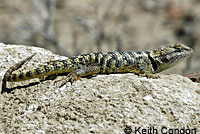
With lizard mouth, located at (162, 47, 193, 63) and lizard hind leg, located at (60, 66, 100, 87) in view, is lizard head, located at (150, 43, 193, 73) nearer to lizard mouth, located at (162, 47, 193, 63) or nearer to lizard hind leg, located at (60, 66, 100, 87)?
lizard mouth, located at (162, 47, 193, 63)

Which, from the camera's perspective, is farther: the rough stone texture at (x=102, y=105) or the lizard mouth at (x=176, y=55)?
the lizard mouth at (x=176, y=55)

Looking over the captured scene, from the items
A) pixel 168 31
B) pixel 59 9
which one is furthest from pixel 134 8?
pixel 59 9

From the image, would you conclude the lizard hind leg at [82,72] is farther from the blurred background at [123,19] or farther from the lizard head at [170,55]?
the blurred background at [123,19]

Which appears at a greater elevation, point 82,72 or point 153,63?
point 153,63

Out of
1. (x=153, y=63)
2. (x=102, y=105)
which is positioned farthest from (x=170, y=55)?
(x=102, y=105)

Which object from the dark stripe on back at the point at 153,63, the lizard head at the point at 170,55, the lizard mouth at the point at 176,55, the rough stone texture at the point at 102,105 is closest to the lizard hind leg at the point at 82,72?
the rough stone texture at the point at 102,105

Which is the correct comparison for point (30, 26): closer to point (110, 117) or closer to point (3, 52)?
point (3, 52)

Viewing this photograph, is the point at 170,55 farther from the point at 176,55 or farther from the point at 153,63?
the point at 153,63
